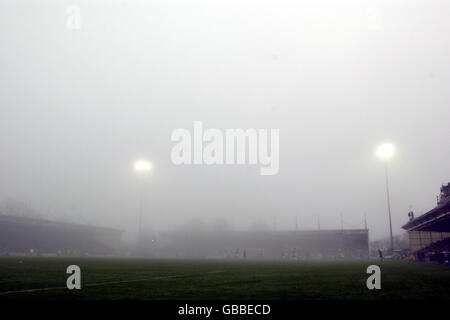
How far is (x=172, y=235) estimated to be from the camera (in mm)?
111812

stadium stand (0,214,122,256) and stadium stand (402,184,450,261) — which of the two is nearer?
stadium stand (402,184,450,261)

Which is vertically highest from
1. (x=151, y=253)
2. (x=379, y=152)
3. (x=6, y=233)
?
(x=379, y=152)

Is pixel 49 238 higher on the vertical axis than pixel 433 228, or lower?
lower

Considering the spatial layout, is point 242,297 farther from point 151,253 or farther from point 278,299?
point 151,253

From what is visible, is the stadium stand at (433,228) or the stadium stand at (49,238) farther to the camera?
the stadium stand at (49,238)

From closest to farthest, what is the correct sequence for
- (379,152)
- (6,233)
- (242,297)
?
(242,297), (379,152), (6,233)

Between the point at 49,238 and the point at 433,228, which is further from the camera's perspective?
the point at 49,238

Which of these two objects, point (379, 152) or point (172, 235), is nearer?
point (379, 152)

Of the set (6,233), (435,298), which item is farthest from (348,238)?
(435,298)
